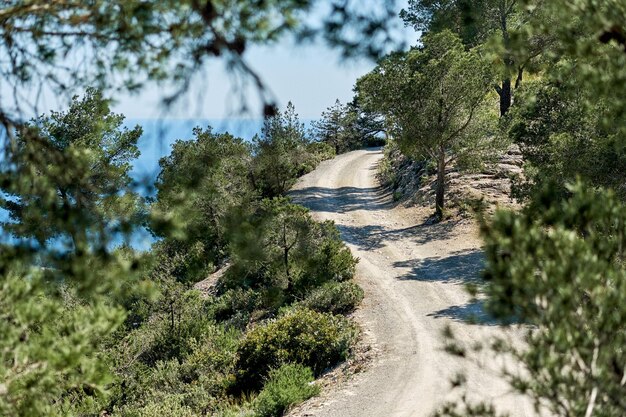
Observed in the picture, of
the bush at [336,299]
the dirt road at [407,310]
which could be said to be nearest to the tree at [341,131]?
the dirt road at [407,310]

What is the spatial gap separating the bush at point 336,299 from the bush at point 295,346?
5.71ft

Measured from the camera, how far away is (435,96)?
24.7 metres

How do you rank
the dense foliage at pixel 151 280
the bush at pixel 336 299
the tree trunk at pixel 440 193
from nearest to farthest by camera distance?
the dense foliage at pixel 151 280
the bush at pixel 336 299
the tree trunk at pixel 440 193

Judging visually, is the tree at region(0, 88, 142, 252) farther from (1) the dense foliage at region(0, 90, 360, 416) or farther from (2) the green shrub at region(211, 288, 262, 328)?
(2) the green shrub at region(211, 288, 262, 328)

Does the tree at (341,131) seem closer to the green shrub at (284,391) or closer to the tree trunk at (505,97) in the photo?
the tree trunk at (505,97)

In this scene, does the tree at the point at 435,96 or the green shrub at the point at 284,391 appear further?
the tree at the point at 435,96

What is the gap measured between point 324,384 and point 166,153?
34.9 ft

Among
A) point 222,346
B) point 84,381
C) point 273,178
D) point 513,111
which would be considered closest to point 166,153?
point 84,381

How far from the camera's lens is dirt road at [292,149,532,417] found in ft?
40.6

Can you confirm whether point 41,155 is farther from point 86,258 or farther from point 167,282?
point 167,282

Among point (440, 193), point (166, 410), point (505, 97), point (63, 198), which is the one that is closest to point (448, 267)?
point (440, 193)

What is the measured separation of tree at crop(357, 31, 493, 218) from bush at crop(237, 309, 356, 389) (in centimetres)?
1127

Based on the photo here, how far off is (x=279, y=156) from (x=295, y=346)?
26.4 ft

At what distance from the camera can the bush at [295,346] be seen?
51.2ft
